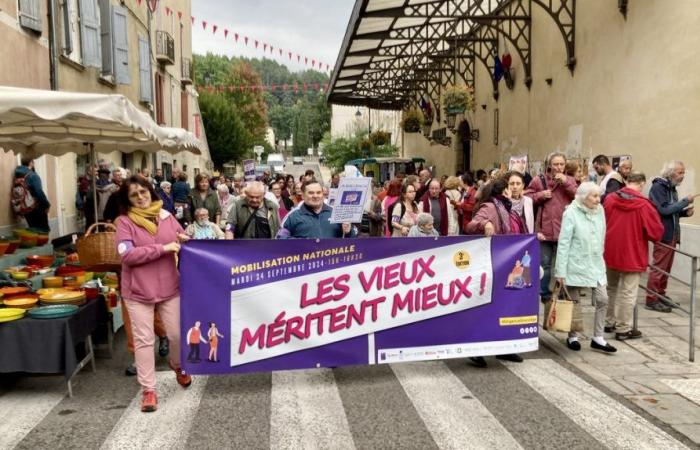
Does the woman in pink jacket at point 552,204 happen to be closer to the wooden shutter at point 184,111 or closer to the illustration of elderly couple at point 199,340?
the illustration of elderly couple at point 199,340

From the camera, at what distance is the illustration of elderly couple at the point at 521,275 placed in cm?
562

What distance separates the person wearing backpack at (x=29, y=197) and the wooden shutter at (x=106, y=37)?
6511 mm

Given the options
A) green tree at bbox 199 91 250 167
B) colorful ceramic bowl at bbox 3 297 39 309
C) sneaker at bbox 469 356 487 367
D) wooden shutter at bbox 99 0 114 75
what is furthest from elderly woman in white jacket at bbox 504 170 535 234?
green tree at bbox 199 91 250 167

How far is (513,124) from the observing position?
1752 cm

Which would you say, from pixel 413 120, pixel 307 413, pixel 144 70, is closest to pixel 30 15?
pixel 144 70

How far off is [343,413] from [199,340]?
4.44ft

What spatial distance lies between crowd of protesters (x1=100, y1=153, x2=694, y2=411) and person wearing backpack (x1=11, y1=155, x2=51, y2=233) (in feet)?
12.4

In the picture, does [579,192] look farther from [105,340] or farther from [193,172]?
[193,172]

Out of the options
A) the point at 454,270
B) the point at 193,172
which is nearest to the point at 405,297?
the point at 454,270

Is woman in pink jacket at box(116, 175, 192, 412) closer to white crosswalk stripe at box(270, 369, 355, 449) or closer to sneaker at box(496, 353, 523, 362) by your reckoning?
white crosswalk stripe at box(270, 369, 355, 449)

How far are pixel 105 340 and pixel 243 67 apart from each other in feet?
240

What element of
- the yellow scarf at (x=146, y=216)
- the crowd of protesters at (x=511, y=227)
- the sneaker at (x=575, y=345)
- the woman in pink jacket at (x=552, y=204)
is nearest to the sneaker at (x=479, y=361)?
the crowd of protesters at (x=511, y=227)

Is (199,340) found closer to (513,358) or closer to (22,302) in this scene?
(22,302)

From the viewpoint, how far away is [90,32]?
46.3 ft
